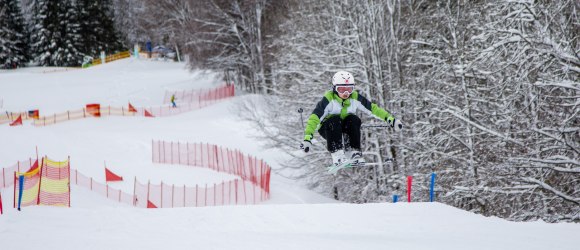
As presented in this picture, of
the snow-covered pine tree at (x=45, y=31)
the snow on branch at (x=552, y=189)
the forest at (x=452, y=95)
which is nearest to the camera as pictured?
the snow on branch at (x=552, y=189)

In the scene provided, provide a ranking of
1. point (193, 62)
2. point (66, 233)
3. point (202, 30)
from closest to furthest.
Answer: point (66, 233), point (202, 30), point (193, 62)

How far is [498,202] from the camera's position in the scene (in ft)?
50.5

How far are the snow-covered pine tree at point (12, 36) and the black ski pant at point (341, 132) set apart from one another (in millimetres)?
64997

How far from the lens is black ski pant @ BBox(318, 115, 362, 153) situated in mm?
10070

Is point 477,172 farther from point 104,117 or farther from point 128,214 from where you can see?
point 104,117

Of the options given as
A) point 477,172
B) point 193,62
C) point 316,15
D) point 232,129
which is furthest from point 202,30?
point 477,172

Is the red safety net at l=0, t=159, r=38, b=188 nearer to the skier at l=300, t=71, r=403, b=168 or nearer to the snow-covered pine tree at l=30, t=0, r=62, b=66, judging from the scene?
the skier at l=300, t=71, r=403, b=168

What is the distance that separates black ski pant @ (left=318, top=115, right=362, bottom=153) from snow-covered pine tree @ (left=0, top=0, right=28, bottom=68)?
6500cm

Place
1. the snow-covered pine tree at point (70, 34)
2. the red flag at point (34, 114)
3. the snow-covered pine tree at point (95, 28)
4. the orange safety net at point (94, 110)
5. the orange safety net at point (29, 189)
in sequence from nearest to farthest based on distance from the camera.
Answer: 1. the orange safety net at point (29, 189)
2. the red flag at point (34, 114)
3. the orange safety net at point (94, 110)
4. the snow-covered pine tree at point (70, 34)
5. the snow-covered pine tree at point (95, 28)

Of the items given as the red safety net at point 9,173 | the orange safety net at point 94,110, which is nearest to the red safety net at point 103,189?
the red safety net at point 9,173

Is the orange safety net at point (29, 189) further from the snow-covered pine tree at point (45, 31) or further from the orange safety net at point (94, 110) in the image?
the snow-covered pine tree at point (45, 31)

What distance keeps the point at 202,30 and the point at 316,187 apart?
58.5 feet

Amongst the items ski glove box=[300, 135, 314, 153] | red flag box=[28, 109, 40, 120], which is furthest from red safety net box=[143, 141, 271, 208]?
red flag box=[28, 109, 40, 120]

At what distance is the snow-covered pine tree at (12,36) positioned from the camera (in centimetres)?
6556
